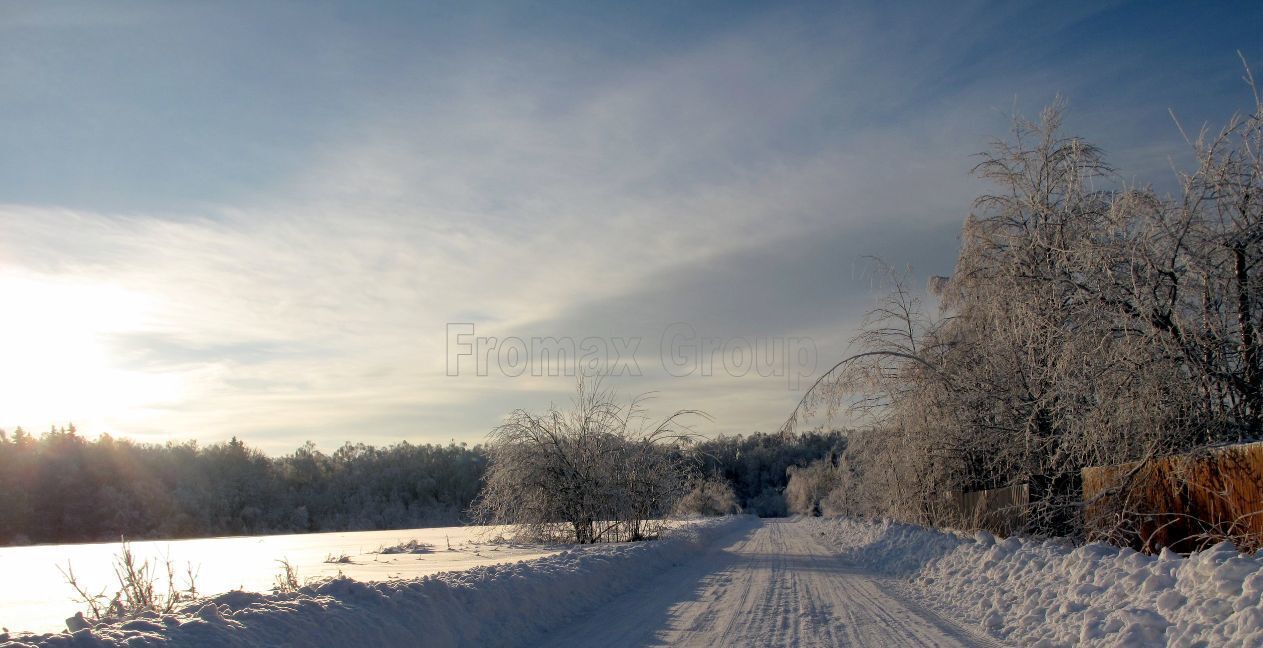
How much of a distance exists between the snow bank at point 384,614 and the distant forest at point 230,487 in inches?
276

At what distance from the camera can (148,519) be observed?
6094 cm

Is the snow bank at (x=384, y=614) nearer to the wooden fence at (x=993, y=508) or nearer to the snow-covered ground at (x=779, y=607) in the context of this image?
the snow-covered ground at (x=779, y=607)

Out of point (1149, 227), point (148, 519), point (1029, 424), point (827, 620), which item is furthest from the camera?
point (148, 519)

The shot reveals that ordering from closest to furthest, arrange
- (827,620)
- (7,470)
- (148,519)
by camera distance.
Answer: (827,620), (7,470), (148,519)

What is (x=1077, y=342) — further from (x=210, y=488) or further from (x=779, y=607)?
(x=210, y=488)

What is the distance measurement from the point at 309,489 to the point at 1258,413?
9030 cm

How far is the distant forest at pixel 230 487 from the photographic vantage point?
53.8 meters

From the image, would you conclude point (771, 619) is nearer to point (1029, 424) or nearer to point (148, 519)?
point (1029, 424)

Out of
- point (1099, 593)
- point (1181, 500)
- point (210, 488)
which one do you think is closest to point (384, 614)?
point (1099, 593)

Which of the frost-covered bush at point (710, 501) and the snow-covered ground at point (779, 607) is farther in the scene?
the frost-covered bush at point (710, 501)

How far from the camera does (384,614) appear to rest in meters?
8.04

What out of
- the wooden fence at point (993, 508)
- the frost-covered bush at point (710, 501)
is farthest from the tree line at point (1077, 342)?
the frost-covered bush at point (710, 501)

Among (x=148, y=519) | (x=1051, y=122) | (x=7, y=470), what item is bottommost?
(x=148, y=519)

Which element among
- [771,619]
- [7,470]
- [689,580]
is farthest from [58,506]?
[771,619]
